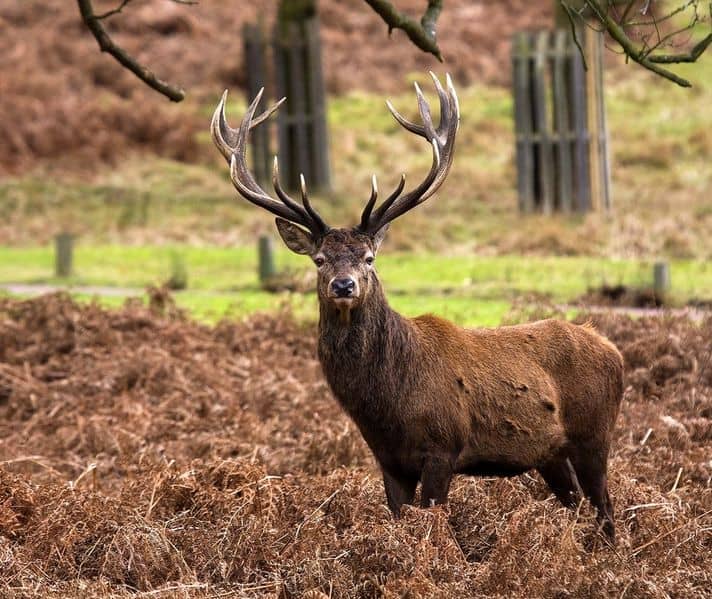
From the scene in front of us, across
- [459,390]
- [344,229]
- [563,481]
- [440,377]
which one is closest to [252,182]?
[344,229]

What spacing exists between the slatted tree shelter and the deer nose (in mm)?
18106

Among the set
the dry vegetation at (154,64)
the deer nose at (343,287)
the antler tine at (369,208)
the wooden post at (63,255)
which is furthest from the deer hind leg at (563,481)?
the dry vegetation at (154,64)

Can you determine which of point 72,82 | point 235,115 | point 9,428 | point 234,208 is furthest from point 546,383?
point 72,82

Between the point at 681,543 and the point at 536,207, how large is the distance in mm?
16969

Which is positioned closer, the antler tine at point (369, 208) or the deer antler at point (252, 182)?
the antler tine at point (369, 208)

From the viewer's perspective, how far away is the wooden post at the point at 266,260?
20.7 meters

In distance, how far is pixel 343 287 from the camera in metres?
8.30

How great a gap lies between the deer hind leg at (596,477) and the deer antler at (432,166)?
196 cm

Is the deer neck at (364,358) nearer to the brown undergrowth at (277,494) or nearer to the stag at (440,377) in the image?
the stag at (440,377)

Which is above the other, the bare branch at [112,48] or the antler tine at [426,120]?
the bare branch at [112,48]

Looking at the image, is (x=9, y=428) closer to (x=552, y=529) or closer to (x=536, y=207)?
(x=552, y=529)

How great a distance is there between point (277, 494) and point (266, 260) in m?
11.4

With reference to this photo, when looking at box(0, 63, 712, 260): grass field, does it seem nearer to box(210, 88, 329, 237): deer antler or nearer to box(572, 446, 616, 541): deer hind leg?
box(572, 446, 616, 541): deer hind leg

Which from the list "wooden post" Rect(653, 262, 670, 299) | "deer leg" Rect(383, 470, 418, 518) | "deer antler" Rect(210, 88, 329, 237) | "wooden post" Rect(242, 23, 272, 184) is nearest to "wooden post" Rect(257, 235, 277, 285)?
"wooden post" Rect(653, 262, 670, 299)
